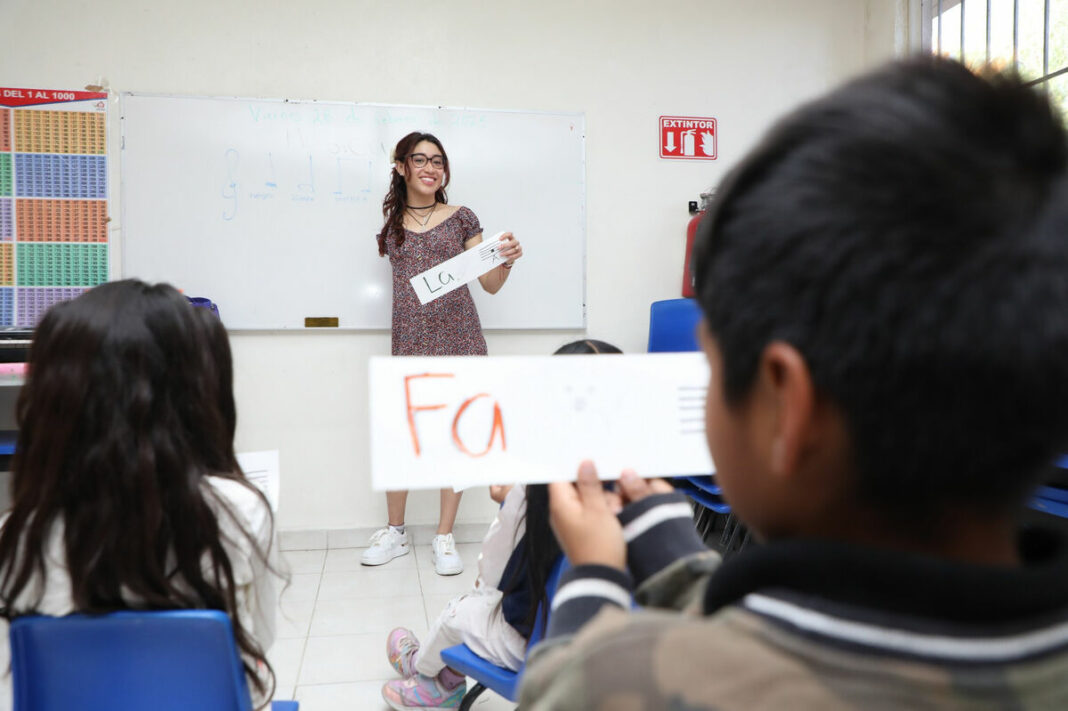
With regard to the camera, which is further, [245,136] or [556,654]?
[245,136]

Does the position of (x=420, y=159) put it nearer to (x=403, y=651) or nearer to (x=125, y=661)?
(x=403, y=651)

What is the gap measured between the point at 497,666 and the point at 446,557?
1521mm

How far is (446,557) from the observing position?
289 cm

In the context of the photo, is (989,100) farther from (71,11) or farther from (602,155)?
(71,11)

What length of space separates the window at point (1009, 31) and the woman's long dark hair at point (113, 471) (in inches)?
105

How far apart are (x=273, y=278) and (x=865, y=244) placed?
120 inches

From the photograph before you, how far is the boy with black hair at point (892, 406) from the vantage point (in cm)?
33

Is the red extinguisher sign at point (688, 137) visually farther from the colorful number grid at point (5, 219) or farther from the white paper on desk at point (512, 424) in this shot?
the white paper on desk at point (512, 424)

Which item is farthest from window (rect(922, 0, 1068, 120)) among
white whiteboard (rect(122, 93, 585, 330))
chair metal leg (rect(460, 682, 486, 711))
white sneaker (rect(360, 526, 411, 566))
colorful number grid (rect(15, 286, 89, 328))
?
colorful number grid (rect(15, 286, 89, 328))

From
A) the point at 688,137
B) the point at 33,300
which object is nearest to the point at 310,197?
the point at 33,300

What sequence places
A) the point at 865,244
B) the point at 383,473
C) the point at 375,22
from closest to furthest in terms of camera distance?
the point at 865,244 < the point at 383,473 < the point at 375,22

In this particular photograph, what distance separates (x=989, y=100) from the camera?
1.12 ft

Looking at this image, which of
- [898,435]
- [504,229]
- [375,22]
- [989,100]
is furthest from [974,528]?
[375,22]

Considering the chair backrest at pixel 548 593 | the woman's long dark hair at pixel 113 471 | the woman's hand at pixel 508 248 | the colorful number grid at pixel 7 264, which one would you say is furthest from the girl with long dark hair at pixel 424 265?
the woman's long dark hair at pixel 113 471
